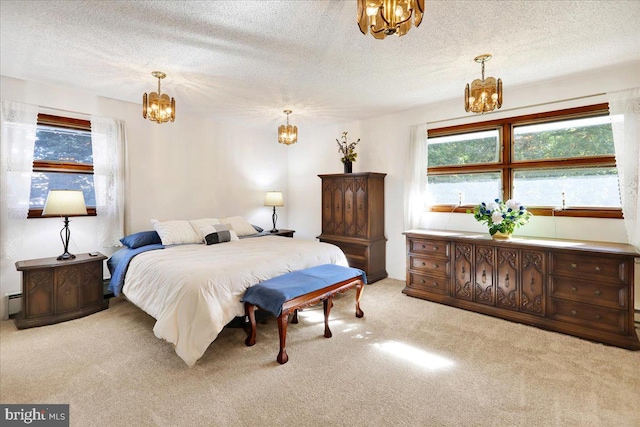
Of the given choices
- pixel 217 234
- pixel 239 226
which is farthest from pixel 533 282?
pixel 239 226

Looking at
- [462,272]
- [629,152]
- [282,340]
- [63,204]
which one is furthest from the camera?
[462,272]

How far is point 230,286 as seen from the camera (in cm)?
255

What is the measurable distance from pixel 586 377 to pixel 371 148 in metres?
3.75

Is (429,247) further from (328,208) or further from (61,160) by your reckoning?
(61,160)

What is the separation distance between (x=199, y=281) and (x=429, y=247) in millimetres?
2746

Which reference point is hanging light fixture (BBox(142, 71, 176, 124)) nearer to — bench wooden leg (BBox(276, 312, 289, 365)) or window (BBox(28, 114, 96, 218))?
window (BBox(28, 114, 96, 218))

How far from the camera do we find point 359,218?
14.9 feet

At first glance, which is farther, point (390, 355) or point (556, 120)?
point (556, 120)

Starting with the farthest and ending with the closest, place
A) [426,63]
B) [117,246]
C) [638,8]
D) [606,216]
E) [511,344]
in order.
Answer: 1. [117,246]
2. [606,216]
3. [426,63]
4. [511,344]
5. [638,8]

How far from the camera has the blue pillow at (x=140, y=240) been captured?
11.9 feet

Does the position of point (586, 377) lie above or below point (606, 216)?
below

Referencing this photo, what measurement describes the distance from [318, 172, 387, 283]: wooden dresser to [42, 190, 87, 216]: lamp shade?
10.5 ft

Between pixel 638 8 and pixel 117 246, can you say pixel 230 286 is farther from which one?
pixel 638 8

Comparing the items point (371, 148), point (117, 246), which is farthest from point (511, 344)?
point (117, 246)
